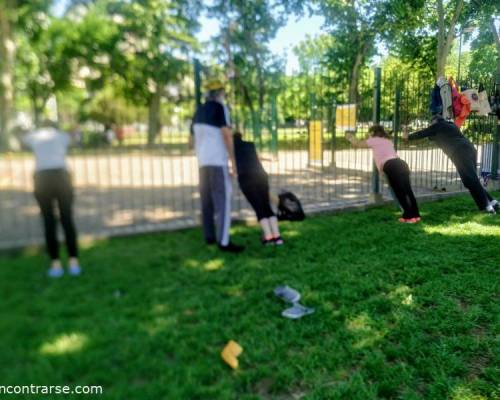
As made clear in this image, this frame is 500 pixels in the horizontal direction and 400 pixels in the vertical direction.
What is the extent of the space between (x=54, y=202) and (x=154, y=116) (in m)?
0.39

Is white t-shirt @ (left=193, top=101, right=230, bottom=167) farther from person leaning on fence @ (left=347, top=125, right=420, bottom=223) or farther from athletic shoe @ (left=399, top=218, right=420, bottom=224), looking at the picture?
athletic shoe @ (left=399, top=218, right=420, bottom=224)

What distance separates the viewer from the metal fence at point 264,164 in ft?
3.76

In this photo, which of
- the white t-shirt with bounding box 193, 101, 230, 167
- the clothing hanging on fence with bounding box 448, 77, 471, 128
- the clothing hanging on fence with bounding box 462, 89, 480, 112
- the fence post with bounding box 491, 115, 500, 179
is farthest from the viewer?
the fence post with bounding box 491, 115, 500, 179

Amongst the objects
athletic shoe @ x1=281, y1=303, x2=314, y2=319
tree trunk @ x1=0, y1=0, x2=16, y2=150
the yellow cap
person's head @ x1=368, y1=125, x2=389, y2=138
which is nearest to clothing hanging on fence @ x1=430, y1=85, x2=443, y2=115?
person's head @ x1=368, y1=125, x2=389, y2=138

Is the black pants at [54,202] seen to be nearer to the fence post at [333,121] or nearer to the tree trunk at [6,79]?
the tree trunk at [6,79]

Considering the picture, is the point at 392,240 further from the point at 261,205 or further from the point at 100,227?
the point at 100,227

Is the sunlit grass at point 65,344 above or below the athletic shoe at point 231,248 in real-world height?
above

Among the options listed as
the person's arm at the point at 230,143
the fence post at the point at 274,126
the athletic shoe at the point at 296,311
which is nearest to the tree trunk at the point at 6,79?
the athletic shoe at the point at 296,311

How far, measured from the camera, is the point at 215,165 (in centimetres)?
344

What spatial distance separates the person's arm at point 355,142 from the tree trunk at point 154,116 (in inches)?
151

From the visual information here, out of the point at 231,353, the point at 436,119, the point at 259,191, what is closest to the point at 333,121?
the point at 436,119

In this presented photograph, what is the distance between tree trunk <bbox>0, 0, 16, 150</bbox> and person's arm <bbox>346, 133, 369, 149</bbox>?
4277mm

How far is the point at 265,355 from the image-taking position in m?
2.02

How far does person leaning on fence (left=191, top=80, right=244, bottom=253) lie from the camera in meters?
3.10
